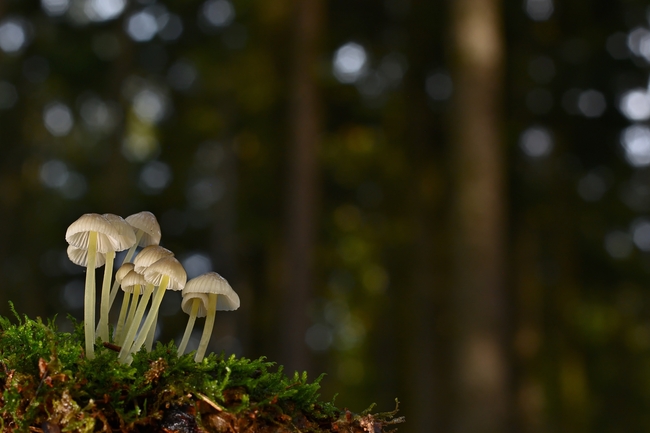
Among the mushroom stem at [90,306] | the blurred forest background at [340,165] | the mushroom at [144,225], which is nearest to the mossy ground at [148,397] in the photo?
the mushroom stem at [90,306]

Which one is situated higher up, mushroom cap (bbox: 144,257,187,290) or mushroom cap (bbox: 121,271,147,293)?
mushroom cap (bbox: 144,257,187,290)

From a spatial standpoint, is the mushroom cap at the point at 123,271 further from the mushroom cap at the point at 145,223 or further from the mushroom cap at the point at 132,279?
the mushroom cap at the point at 145,223

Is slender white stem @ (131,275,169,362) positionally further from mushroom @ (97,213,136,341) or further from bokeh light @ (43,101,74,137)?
bokeh light @ (43,101,74,137)

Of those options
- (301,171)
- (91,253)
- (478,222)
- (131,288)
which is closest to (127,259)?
Answer: (131,288)

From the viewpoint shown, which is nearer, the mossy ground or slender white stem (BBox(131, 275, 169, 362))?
the mossy ground

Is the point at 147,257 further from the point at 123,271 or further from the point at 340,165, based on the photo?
the point at 340,165

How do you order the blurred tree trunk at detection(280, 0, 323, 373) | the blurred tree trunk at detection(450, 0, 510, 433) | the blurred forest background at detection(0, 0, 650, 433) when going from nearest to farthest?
the blurred tree trunk at detection(450, 0, 510, 433)
the blurred tree trunk at detection(280, 0, 323, 373)
the blurred forest background at detection(0, 0, 650, 433)

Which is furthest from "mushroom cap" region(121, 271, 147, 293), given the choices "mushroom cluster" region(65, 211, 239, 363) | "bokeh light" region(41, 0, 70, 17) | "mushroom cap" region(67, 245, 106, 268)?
"bokeh light" region(41, 0, 70, 17)
